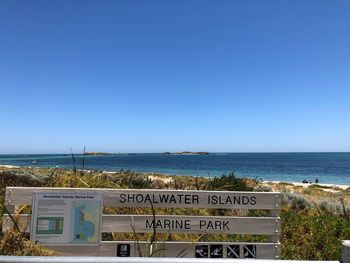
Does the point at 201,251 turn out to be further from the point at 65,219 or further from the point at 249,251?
the point at 65,219

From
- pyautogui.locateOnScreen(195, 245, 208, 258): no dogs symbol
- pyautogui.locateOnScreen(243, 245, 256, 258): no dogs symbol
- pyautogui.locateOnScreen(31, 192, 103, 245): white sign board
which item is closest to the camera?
pyautogui.locateOnScreen(31, 192, 103, 245): white sign board

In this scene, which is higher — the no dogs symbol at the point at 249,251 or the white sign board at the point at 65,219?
the white sign board at the point at 65,219

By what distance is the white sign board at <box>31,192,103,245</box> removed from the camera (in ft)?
14.6

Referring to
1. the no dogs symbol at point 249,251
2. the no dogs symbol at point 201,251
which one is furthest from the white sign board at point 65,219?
the no dogs symbol at point 249,251

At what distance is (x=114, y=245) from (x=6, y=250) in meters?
1.70

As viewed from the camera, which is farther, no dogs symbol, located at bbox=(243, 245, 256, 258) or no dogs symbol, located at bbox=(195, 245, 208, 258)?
no dogs symbol, located at bbox=(243, 245, 256, 258)

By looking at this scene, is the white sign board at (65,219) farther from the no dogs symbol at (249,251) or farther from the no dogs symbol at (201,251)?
the no dogs symbol at (249,251)

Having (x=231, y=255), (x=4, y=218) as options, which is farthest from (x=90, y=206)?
(x=231, y=255)

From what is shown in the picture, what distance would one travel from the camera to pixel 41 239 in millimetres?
4434

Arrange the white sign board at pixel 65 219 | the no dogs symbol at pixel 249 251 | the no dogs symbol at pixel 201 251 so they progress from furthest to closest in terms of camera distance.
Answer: the no dogs symbol at pixel 249 251 → the no dogs symbol at pixel 201 251 → the white sign board at pixel 65 219

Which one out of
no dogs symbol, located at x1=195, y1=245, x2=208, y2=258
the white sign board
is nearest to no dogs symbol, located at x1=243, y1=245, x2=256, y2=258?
no dogs symbol, located at x1=195, y1=245, x2=208, y2=258

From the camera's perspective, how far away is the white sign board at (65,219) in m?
4.44

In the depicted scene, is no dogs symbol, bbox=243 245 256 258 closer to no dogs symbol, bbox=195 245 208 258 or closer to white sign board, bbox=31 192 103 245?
no dogs symbol, bbox=195 245 208 258

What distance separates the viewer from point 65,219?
4.48 meters
